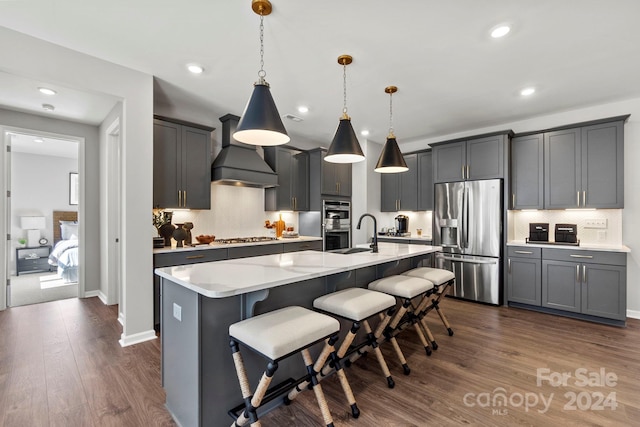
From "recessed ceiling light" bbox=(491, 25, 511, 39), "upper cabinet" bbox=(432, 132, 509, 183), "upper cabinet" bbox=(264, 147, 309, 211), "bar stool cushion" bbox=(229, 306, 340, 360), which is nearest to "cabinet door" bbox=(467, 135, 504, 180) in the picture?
"upper cabinet" bbox=(432, 132, 509, 183)

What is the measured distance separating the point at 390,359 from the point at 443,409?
0.70 meters

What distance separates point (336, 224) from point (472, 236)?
7.23 feet

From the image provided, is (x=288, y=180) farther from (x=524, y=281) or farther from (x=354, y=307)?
(x=524, y=281)

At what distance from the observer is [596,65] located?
9.31 ft

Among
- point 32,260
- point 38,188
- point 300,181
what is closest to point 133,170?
point 300,181

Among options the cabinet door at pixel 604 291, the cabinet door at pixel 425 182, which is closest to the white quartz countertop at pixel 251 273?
the cabinet door at pixel 604 291

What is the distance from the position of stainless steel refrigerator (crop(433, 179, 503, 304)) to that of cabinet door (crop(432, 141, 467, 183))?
142mm

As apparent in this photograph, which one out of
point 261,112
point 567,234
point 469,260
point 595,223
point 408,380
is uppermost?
point 261,112

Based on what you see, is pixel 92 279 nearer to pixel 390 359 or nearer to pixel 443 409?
pixel 390 359

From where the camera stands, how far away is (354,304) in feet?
6.27

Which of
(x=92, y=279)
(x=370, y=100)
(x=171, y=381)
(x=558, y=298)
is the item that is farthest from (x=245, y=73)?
(x=558, y=298)

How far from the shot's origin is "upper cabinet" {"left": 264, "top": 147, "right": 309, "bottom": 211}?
487 cm

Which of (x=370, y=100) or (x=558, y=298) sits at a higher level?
(x=370, y=100)

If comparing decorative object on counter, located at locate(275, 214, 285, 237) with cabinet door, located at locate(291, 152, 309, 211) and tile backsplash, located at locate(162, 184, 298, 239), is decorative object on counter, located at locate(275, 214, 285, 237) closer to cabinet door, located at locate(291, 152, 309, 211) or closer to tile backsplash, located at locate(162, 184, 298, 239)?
tile backsplash, located at locate(162, 184, 298, 239)
